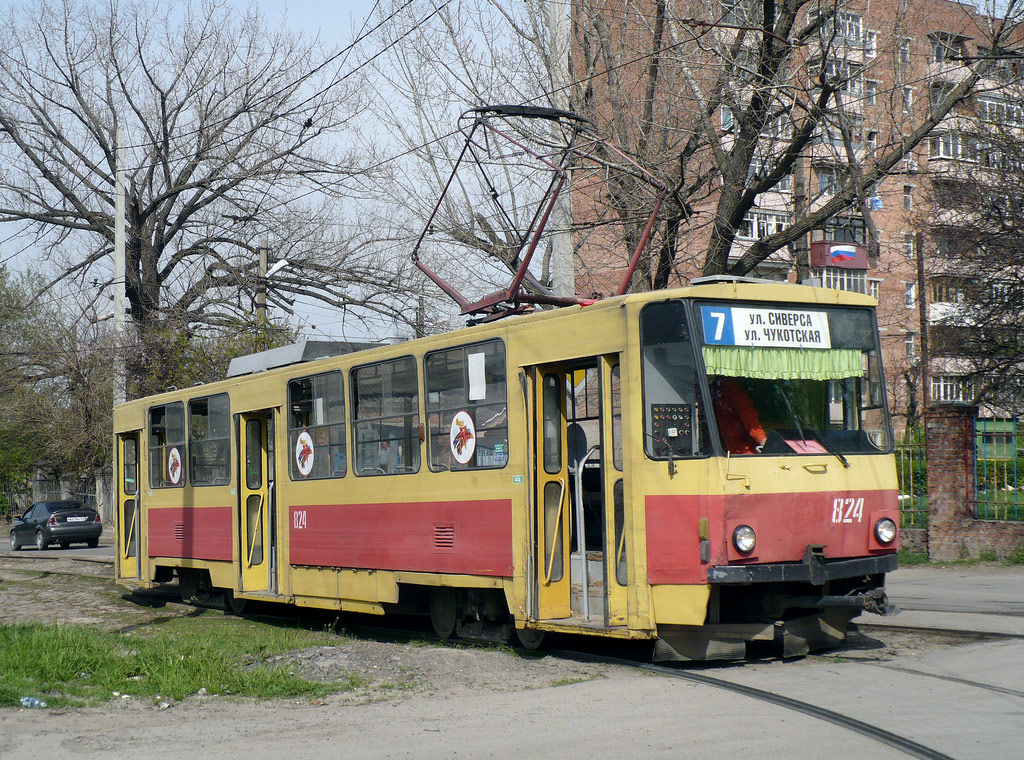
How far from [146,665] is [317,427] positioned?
12.7 feet

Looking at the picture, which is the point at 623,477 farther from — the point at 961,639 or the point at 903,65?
the point at 903,65

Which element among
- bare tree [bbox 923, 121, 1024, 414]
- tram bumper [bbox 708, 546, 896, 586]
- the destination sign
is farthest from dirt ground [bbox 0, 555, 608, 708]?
bare tree [bbox 923, 121, 1024, 414]

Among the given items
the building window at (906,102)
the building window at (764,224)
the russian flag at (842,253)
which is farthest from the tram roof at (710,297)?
the russian flag at (842,253)

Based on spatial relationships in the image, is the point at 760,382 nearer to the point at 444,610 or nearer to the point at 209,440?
the point at 444,610

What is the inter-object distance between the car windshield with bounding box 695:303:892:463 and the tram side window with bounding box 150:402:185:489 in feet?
30.2

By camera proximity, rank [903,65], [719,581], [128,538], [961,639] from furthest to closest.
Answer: [128,538] < [903,65] < [961,639] < [719,581]

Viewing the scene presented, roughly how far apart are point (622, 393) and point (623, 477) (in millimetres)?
651

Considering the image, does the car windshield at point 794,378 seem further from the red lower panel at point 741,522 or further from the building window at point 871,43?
the building window at point 871,43

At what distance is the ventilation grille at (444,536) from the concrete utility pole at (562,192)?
18.7 feet

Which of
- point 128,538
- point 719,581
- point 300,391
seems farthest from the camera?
point 128,538

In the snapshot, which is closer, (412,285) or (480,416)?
(480,416)

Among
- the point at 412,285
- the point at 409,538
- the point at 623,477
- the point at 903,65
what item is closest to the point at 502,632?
the point at 409,538

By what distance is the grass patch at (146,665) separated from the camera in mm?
8500

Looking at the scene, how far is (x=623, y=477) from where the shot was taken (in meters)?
8.86
